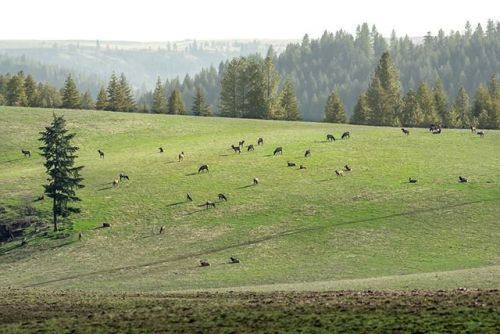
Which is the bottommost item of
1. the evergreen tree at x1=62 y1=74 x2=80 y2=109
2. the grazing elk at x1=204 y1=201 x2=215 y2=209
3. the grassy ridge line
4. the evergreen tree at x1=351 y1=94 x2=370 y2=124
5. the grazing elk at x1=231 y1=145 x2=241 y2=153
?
the grassy ridge line

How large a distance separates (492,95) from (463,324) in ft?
420

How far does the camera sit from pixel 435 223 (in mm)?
60938

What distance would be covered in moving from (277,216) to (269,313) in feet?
110

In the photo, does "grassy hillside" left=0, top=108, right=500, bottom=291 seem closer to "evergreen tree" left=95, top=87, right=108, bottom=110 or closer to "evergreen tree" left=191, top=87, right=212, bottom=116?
"evergreen tree" left=191, top=87, right=212, bottom=116

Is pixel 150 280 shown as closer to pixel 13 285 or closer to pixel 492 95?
pixel 13 285

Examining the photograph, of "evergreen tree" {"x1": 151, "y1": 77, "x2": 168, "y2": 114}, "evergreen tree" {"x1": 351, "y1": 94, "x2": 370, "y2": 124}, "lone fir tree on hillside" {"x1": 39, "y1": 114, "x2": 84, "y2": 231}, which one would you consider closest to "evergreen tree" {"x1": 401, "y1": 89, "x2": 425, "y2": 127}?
"evergreen tree" {"x1": 351, "y1": 94, "x2": 370, "y2": 124}

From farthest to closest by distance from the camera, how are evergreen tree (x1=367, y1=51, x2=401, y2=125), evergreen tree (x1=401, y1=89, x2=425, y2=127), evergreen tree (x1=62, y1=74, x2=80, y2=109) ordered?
evergreen tree (x1=62, y1=74, x2=80, y2=109)
evergreen tree (x1=367, y1=51, x2=401, y2=125)
evergreen tree (x1=401, y1=89, x2=425, y2=127)

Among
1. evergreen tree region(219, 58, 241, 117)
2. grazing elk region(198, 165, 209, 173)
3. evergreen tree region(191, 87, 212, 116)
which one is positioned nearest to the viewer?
grazing elk region(198, 165, 209, 173)

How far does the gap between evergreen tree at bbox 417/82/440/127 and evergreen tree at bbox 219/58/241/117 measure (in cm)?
3812

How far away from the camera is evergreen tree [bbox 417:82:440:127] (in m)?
139

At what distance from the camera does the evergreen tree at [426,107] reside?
138750mm

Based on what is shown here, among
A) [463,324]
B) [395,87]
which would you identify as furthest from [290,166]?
[395,87]

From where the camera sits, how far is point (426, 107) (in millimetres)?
141250

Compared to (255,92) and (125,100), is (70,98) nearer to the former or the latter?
(125,100)
